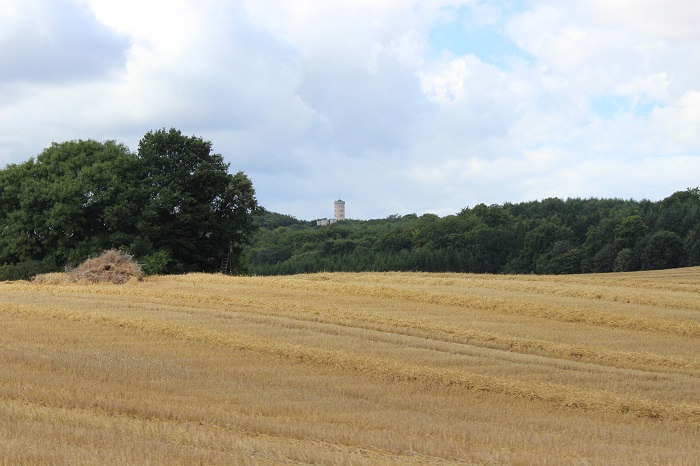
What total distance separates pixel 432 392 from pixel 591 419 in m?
3.31

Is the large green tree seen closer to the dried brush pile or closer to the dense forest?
the dense forest

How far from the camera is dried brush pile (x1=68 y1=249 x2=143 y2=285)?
39188 millimetres

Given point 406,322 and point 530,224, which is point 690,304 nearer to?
point 406,322

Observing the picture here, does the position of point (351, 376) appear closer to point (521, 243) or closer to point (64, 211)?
point (64, 211)

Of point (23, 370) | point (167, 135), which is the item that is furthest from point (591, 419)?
point (167, 135)

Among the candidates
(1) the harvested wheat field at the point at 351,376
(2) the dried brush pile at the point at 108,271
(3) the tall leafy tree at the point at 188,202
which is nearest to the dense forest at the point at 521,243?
(3) the tall leafy tree at the point at 188,202

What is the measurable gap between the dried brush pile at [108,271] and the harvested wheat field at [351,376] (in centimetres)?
488

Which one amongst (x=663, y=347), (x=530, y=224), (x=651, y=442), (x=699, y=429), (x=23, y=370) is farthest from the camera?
(x=530, y=224)

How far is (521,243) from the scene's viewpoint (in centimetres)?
9912

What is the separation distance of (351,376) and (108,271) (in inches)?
945

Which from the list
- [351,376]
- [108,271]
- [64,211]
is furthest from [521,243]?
[351,376]

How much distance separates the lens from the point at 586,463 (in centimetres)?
1066

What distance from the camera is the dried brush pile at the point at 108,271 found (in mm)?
39188

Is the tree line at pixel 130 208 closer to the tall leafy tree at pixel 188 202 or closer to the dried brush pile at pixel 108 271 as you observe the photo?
the tall leafy tree at pixel 188 202
